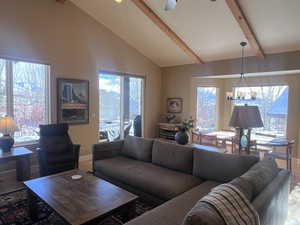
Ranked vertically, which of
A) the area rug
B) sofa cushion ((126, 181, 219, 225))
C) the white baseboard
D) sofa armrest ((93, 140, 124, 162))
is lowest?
the area rug

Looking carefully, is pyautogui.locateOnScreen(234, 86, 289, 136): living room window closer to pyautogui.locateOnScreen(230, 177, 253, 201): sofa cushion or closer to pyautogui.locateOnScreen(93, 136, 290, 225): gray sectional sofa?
pyautogui.locateOnScreen(93, 136, 290, 225): gray sectional sofa

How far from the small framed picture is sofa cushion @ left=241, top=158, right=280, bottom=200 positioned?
4.48m

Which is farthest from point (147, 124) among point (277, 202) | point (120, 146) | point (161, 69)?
point (277, 202)

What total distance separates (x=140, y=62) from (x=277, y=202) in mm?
5324

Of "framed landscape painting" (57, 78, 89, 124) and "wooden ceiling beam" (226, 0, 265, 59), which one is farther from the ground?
"wooden ceiling beam" (226, 0, 265, 59)

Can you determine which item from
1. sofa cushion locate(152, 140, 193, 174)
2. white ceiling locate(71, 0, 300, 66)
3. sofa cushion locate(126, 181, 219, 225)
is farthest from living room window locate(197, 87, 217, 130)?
sofa cushion locate(126, 181, 219, 225)

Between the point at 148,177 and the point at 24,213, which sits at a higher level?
the point at 148,177

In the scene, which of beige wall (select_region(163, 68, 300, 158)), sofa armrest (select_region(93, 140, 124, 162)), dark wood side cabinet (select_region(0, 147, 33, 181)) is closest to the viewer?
dark wood side cabinet (select_region(0, 147, 33, 181))

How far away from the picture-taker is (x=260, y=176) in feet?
6.35

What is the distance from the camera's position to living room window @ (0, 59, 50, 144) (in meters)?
4.04

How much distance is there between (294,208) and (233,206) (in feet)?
7.36

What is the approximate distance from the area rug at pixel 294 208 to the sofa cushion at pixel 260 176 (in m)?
0.86

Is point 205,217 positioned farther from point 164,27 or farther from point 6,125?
point 164,27

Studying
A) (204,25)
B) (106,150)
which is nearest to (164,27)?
(204,25)
